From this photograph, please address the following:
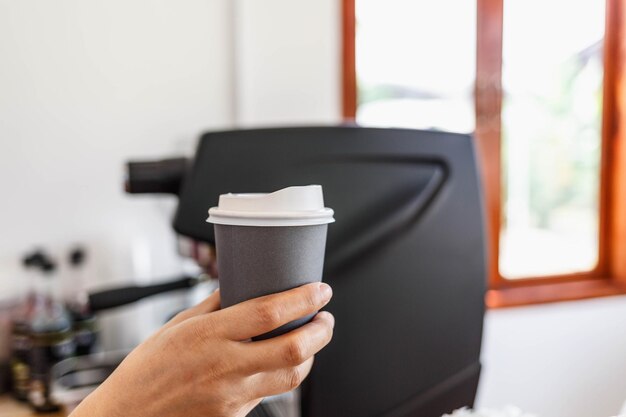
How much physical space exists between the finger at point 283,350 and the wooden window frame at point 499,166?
1337mm

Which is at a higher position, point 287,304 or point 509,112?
point 509,112

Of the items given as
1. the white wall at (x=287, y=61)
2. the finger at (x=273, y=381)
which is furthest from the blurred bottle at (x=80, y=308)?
the finger at (x=273, y=381)

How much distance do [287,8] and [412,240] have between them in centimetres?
105

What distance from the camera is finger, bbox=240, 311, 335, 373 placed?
1.47 ft

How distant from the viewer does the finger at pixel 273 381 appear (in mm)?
472

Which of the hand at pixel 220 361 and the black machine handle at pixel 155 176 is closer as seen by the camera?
the hand at pixel 220 361

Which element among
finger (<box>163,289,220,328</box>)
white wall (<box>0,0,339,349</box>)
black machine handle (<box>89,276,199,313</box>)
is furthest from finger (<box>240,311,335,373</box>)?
white wall (<box>0,0,339,349</box>)

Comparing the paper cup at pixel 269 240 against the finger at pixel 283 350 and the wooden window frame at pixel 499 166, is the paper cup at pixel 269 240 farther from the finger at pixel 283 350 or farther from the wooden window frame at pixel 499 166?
the wooden window frame at pixel 499 166

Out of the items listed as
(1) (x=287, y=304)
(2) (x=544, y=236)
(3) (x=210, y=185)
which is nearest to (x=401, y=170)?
(3) (x=210, y=185)

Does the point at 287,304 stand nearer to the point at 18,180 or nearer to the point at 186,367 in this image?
the point at 186,367

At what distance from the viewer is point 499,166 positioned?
202 cm

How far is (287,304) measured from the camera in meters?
0.45

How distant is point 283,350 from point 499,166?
5.68ft

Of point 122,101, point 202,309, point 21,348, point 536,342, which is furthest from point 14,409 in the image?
point 536,342
